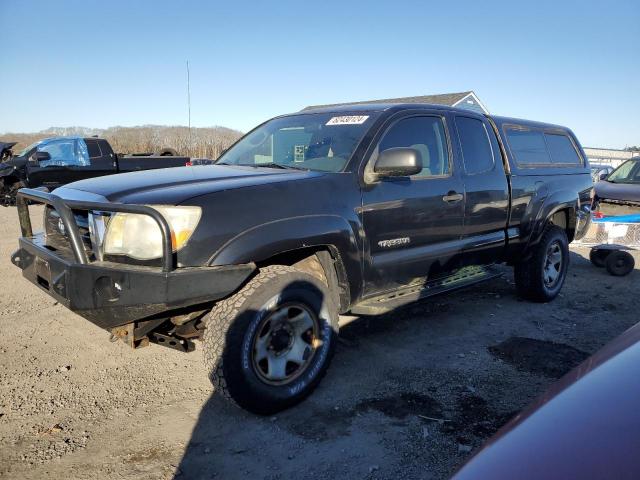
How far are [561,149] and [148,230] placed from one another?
5.13 meters

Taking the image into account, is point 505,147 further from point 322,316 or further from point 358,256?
point 322,316

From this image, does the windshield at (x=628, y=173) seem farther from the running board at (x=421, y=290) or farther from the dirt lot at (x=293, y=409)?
the running board at (x=421, y=290)

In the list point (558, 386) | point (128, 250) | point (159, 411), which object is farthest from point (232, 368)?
point (558, 386)

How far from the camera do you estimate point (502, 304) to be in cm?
547

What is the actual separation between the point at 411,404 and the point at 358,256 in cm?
102

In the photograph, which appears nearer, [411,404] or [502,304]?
[411,404]

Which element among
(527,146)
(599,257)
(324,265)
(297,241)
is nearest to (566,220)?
(527,146)

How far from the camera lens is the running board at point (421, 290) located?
355 cm

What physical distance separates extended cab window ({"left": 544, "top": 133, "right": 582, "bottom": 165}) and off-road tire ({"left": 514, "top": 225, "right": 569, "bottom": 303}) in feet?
3.00

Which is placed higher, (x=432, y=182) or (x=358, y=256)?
(x=432, y=182)

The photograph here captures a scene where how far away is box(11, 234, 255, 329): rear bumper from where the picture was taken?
99.8 inches

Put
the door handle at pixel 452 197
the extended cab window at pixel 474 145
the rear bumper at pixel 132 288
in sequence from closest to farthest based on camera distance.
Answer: the rear bumper at pixel 132 288 → the door handle at pixel 452 197 → the extended cab window at pixel 474 145

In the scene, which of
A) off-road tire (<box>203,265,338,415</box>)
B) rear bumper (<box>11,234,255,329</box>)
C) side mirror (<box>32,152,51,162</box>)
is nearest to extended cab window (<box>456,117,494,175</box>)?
off-road tire (<box>203,265,338,415</box>)

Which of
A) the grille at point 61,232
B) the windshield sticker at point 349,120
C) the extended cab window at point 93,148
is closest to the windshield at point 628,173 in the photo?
the windshield sticker at point 349,120
